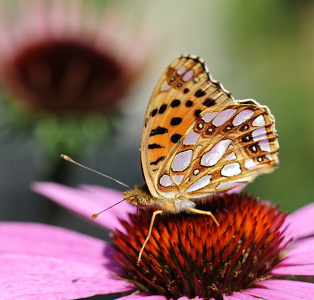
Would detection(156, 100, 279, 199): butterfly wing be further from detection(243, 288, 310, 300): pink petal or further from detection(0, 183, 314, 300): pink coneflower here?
detection(243, 288, 310, 300): pink petal

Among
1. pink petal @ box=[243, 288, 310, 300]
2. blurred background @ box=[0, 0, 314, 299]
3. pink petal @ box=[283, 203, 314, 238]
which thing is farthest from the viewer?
blurred background @ box=[0, 0, 314, 299]

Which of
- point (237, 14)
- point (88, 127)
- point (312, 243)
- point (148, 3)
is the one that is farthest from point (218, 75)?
point (312, 243)

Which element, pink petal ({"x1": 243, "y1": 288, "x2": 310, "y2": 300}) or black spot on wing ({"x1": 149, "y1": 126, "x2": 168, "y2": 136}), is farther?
black spot on wing ({"x1": 149, "y1": 126, "x2": 168, "y2": 136})

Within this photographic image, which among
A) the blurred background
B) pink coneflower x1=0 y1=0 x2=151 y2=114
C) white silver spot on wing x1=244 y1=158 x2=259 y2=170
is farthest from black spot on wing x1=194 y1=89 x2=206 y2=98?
pink coneflower x1=0 y1=0 x2=151 y2=114

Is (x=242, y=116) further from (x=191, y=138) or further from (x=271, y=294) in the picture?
(x=271, y=294)

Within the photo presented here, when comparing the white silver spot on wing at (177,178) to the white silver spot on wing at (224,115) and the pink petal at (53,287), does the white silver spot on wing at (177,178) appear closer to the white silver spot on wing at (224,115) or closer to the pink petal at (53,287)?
the white silver spot on wing at (224,115)

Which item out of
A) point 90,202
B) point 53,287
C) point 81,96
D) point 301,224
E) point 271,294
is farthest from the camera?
point 81,96

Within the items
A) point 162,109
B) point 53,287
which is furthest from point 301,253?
point 53,287
